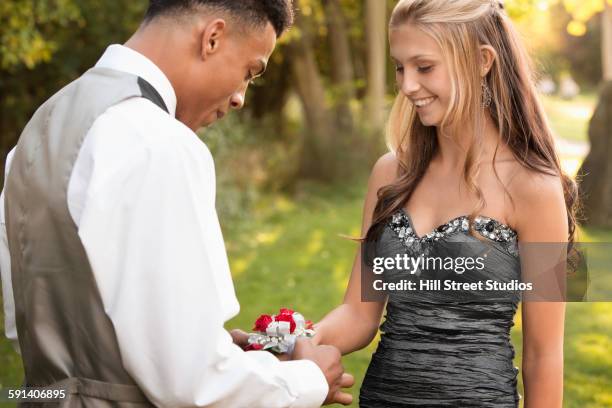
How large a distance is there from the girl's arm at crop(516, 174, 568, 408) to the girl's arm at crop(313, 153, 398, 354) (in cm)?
51

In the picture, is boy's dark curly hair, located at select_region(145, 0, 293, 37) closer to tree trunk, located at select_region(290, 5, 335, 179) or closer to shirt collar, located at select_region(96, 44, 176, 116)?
shirt collar, located at select_region(96, 44, 176, 116)

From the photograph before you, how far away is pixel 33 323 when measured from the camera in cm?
217

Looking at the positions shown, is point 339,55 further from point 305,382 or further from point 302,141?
point 305,382

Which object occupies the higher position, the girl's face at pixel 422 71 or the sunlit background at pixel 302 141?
the sunlit background at pixel 302 141

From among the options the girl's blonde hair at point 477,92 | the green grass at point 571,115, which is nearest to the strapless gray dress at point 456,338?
the girl's blonde hair at point 477,92

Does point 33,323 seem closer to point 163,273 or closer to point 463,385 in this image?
point 163,273

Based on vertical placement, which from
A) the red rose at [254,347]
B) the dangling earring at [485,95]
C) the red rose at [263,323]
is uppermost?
the dangling earring at [485,95]

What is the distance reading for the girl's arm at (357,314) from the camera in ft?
9.98

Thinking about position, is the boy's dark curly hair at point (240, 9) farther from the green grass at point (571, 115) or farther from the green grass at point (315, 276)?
the green grass at point (571, 115)

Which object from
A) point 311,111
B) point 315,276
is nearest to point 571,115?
point 311,111

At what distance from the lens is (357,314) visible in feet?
10.2

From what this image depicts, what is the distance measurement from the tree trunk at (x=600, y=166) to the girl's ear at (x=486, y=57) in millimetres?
8488

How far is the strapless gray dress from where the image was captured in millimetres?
2816

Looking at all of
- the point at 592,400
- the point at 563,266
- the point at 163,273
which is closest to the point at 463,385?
the point at 563,266
